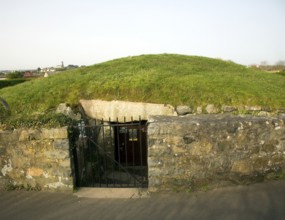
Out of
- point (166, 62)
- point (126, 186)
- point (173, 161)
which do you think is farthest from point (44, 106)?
point (166, 62)

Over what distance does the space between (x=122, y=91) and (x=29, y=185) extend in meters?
2.95

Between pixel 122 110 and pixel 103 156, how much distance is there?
1.30 m

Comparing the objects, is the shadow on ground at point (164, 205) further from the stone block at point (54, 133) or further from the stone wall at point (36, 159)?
the stone block at point (54, 133)

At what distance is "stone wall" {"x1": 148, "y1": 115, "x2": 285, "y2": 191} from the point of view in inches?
180

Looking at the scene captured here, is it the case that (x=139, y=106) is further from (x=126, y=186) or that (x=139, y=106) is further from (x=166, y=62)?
(x=166, y=62)

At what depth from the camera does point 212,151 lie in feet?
15.1

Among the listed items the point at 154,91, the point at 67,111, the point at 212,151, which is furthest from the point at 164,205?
the point at 67,111

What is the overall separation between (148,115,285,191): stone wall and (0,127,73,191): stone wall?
5.42 feet

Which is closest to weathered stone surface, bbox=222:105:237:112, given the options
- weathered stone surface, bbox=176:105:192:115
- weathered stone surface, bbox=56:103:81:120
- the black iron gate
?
weathered stone surface, bbox=176:105:192:115

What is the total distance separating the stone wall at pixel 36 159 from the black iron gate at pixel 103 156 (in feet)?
0.95

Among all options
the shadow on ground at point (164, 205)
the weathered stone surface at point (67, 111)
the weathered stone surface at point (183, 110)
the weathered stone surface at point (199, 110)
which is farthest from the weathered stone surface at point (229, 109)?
the weathered stone surface at point (67, 111)

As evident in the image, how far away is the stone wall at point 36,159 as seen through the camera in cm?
475

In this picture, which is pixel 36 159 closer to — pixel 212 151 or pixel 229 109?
pixel 212 151

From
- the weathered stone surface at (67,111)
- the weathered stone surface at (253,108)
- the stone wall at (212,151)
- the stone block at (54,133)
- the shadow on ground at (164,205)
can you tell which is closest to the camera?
the shadow on ground at (164,205)
